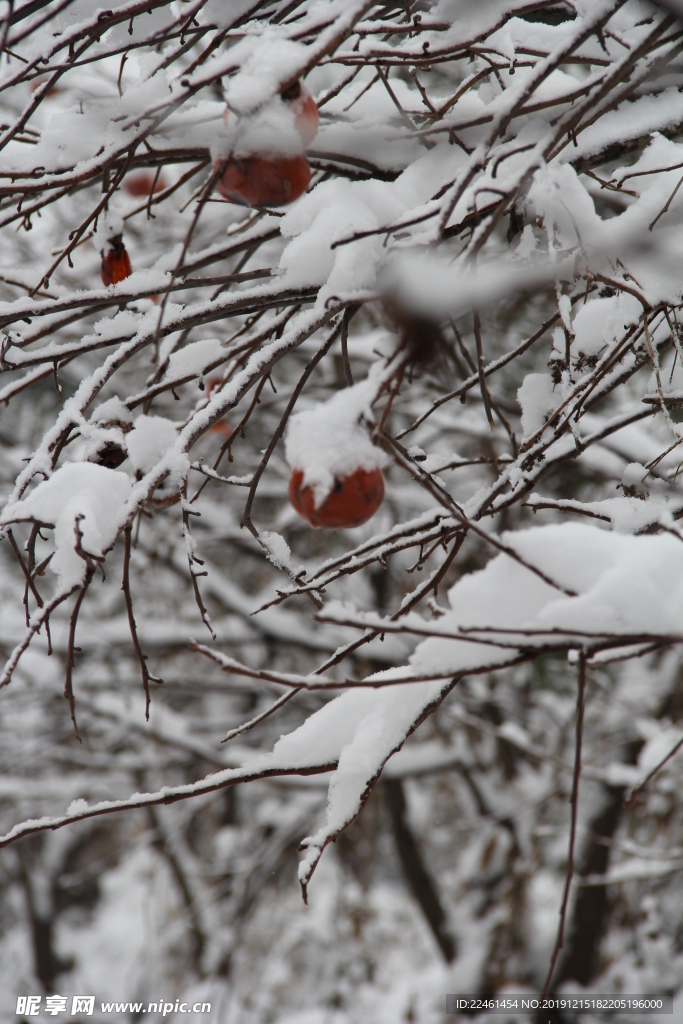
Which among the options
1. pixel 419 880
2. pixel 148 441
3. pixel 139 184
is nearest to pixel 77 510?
pixel 148 441

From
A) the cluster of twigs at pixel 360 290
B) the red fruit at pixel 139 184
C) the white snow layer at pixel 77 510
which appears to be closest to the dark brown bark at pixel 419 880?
the red fruit at pixel 139 184

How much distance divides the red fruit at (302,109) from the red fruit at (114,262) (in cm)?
53

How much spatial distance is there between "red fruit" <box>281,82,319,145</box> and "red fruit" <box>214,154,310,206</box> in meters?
0.03

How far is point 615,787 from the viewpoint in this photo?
3934mm

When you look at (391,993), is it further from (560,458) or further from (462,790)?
(560,458)

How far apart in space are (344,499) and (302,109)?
1.56 ft

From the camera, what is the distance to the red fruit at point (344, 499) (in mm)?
746

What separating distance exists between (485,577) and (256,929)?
5544 millimetres

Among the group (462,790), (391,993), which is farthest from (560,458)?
(462,790)

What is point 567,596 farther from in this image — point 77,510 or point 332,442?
point 77,510

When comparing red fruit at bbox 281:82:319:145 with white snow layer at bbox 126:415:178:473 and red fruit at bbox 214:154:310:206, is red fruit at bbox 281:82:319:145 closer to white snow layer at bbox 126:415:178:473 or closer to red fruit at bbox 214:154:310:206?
red fruit at bbox 214:154:310:206

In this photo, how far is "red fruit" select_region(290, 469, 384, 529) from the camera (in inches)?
29.4

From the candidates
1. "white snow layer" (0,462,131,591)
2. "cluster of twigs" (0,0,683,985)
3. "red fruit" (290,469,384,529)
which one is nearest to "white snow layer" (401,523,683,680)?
"cluster of twigs" (0,0,683,985)

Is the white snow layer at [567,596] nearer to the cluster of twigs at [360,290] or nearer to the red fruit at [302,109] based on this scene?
the cluster of twigs at [360,290]
